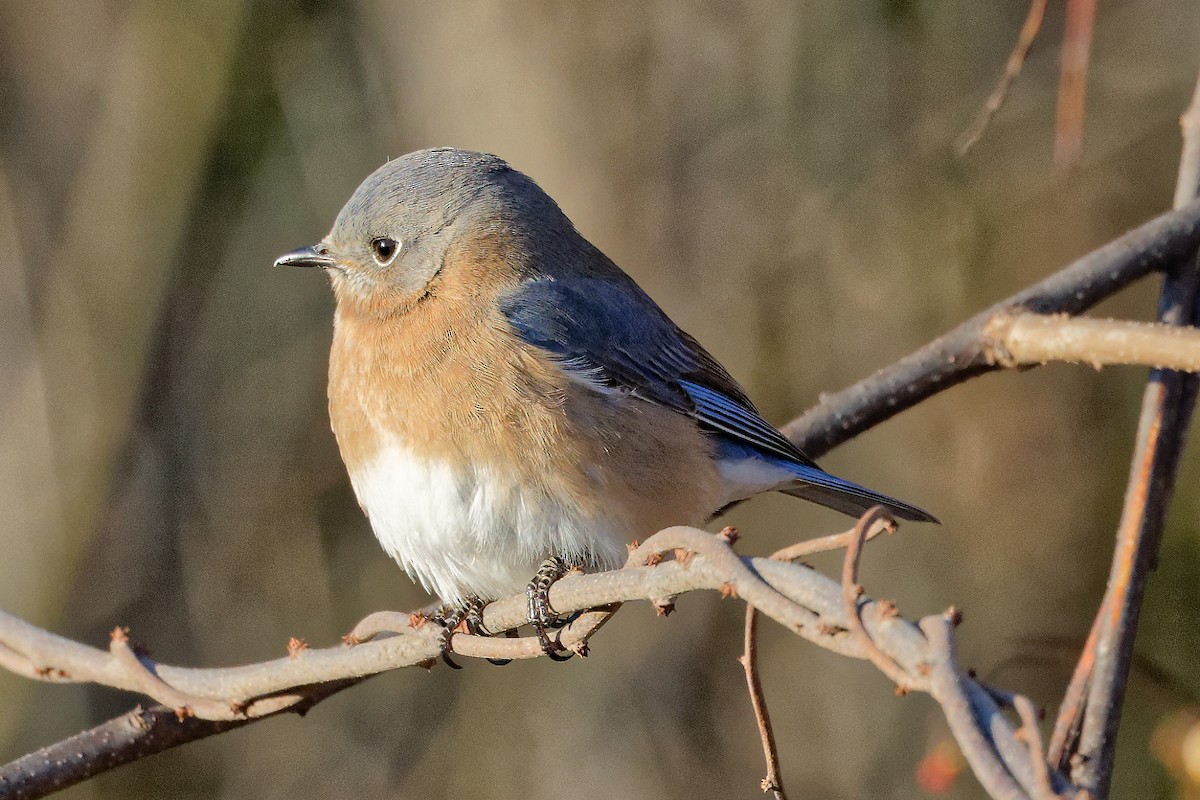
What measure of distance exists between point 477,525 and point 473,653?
101 centimetres

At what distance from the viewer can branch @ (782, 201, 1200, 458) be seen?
288cm

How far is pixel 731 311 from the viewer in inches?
227

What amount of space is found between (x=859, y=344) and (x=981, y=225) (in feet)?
2.49

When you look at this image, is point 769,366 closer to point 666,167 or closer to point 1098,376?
point 666,167

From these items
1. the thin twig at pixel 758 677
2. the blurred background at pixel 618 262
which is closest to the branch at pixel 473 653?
the thin twig at pixel 758 677

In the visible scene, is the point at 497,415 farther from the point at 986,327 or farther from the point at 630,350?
the point at 986,327

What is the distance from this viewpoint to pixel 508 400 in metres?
3.07

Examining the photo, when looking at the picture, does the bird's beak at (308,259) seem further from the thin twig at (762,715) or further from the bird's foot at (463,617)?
the thin twig at (762,715)

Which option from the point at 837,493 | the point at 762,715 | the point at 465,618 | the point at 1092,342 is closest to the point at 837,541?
the point at 762,715

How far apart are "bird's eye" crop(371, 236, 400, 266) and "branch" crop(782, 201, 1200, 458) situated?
1.26 metres

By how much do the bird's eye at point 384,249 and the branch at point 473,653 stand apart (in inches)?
47.4

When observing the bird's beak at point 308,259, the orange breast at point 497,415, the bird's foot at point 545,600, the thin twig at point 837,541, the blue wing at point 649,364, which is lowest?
the thin twig at point 837,541

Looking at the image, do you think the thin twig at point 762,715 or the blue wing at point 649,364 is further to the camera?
the blue wing at point 649,364

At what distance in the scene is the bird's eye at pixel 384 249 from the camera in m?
3.62
